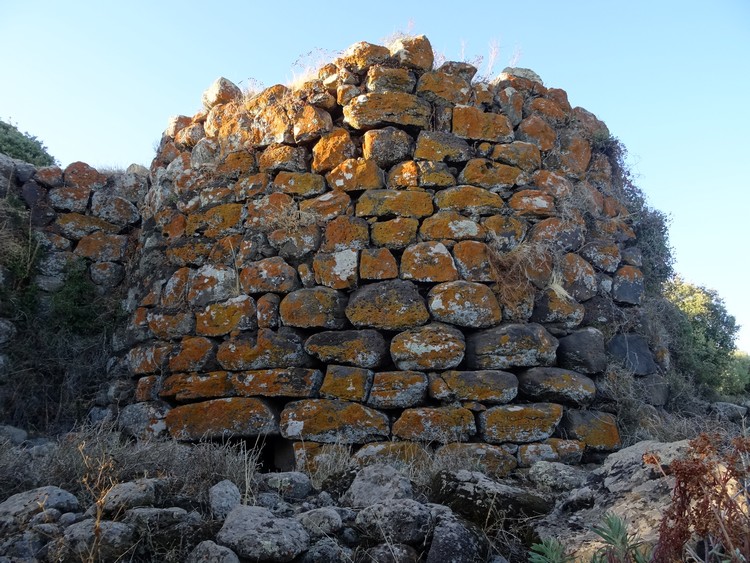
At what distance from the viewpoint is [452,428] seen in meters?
4.31

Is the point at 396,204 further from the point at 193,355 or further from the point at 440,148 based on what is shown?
the point at 193,355

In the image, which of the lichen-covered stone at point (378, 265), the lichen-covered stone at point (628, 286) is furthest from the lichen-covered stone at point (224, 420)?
the lichen-covered stone at point (628, 286)

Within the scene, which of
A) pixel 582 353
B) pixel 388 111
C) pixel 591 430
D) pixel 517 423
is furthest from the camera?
pixel 388 111

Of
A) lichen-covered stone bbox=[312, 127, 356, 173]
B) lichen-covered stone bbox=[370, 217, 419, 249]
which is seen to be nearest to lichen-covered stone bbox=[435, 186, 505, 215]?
lichen-covered stone bbox=[370, 217, 419, 249]

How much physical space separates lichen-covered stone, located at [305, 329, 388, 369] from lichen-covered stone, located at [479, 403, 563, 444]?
0.79m

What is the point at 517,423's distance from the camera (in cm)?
434

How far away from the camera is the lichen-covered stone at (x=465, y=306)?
461cm

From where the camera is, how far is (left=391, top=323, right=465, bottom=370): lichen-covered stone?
177 inches

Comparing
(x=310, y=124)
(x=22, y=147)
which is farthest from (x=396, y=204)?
(x=22, y=147)

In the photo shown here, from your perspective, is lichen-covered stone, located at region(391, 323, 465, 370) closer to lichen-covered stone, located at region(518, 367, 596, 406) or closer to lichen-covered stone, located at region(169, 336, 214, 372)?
lichen-covered stone, located at region(518, 367, 596, 406)

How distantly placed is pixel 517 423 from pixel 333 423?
1.18m

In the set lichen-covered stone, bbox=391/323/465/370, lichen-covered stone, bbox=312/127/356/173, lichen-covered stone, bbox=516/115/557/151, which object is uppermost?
lichen-covered stone, bbox=516/115/557/151

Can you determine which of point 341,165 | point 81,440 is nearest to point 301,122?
point 341,165

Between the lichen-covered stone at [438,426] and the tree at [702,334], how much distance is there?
2401 mm
